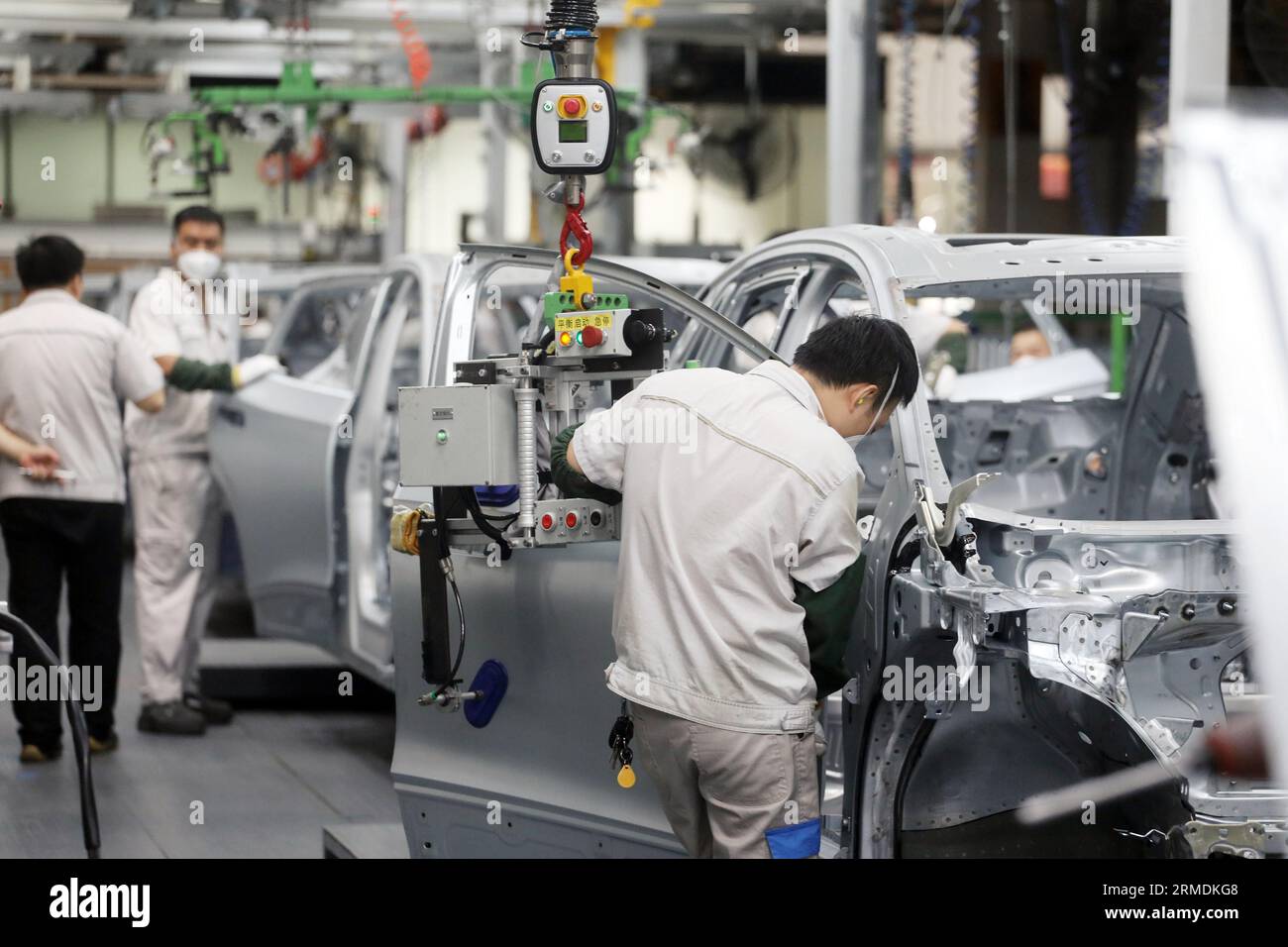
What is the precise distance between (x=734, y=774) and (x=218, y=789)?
3.18m

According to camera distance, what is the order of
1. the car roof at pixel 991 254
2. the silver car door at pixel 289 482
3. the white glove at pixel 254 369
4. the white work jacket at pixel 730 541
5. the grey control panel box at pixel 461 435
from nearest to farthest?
the white work jacket at pixel 730 541 → the grey control panel box at pixel 461 435 → the car roof at pixel 991 254 → the silver car door at pixel 289 482 → the white glove at pixel 254 369

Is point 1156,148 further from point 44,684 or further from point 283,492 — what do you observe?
point 44,684

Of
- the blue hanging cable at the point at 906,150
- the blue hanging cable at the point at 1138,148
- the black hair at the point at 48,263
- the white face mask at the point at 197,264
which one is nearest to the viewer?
the black hair at the point at 48,263

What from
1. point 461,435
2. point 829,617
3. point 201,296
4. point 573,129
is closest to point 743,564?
point 829,617

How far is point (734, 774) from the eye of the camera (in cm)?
337

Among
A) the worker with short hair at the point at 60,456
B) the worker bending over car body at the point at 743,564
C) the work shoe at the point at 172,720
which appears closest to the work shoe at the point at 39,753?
the worker with short hair at the point at 60,456

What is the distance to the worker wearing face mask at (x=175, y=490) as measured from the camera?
22.3ft

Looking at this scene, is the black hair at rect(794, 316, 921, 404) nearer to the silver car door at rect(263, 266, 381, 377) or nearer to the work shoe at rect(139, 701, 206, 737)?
the work shoe at rect(139, 701, 206, 737)

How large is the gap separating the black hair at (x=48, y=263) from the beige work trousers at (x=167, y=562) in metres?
0.88

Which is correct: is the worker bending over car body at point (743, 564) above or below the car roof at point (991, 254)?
below

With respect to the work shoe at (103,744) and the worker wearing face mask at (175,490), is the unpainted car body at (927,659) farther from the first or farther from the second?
the worker wearing face mask at (175,490)

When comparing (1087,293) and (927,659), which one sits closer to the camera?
(927,659)

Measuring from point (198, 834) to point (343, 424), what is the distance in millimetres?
1633

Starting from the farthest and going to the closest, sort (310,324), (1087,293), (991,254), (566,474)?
(310,324) → (1087,293) → (991,254) → (566,474)
